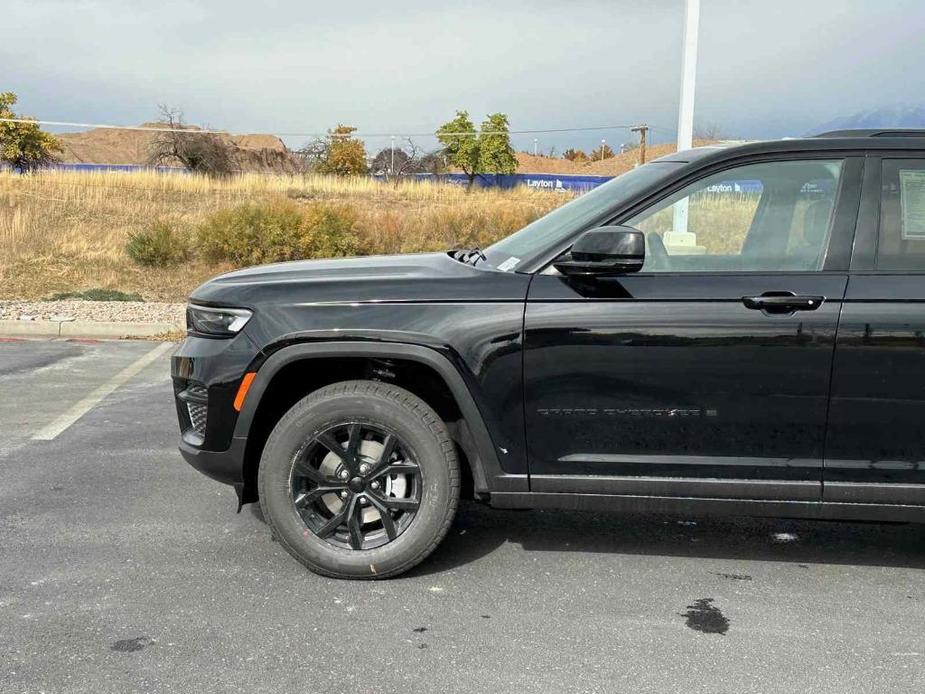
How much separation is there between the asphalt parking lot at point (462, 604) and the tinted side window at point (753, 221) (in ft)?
4.68

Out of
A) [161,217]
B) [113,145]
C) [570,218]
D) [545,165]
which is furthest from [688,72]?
[113,145]

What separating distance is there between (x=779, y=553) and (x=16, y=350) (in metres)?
8.46

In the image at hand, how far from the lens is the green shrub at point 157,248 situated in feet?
51.9

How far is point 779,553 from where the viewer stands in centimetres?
428

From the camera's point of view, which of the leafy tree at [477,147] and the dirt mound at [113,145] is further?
the dirt mound at [113,145]

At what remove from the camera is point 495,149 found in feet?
128

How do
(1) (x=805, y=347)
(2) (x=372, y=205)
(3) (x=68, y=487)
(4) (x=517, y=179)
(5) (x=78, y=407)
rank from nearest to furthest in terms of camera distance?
(1) (x=805, y=347)
(3) (x=68, y=487)
(5) (x=78, y=407)
(2) (x=372, y=205)
(4) (x=517, y=179)

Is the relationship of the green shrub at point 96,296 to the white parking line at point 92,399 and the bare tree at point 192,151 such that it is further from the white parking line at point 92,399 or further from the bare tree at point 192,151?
the bare tree at point 192,151

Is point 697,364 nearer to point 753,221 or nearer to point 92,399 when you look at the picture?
point 753,221

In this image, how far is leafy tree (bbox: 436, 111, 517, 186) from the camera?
38.5 meters

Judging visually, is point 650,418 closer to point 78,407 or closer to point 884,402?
point 884,402

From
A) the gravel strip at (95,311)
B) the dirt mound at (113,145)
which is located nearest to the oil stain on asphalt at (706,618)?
the gravel strip at (95,311)

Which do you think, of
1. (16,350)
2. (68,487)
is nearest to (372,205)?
(16,350)

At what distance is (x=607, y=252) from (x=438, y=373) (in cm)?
85
